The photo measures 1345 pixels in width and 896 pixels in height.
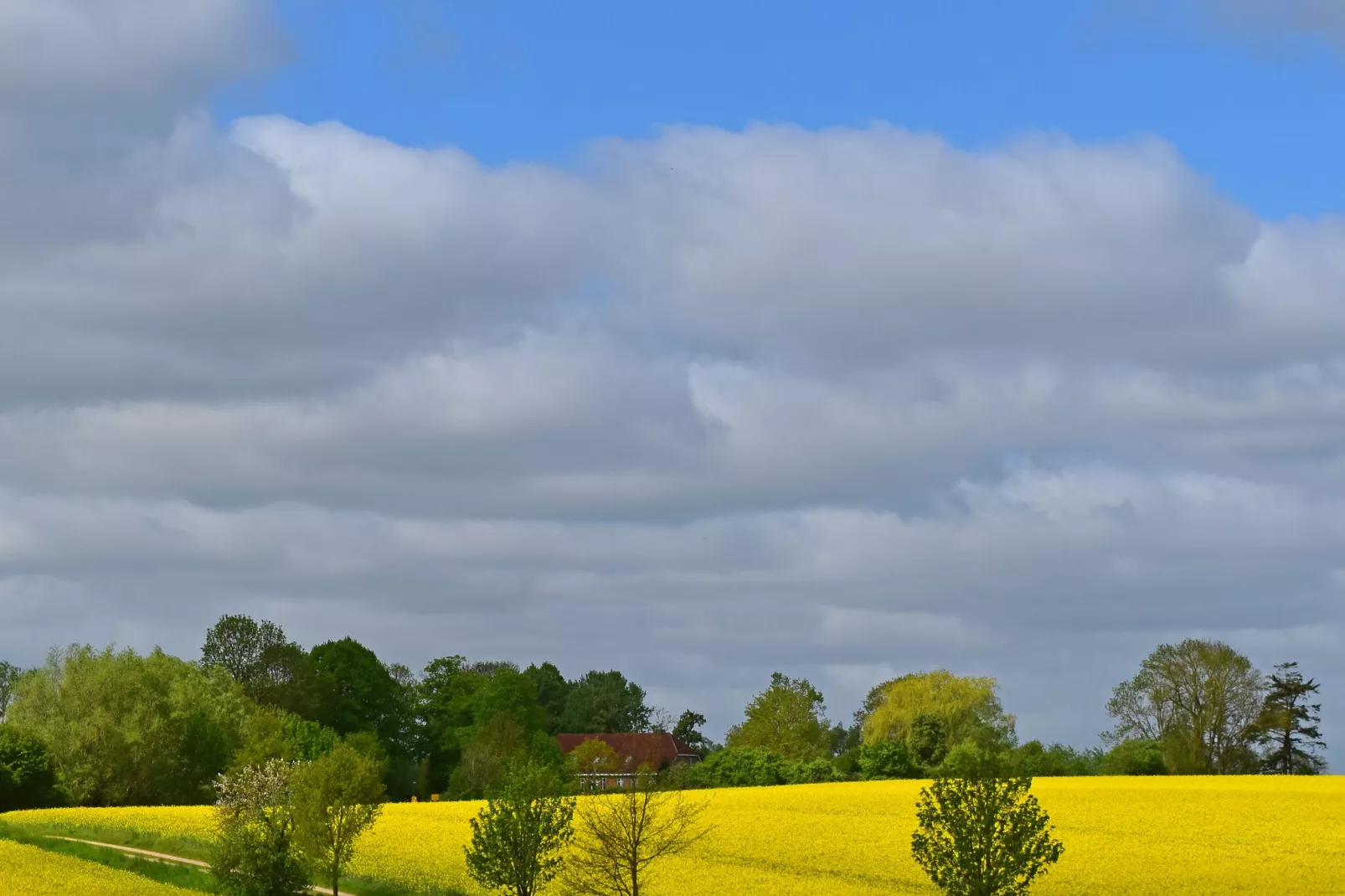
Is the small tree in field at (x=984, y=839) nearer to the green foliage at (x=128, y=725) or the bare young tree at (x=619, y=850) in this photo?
the bare young tree at (x=619, y=850)

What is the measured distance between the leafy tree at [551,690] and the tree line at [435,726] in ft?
70.1

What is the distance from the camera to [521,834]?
49156mm

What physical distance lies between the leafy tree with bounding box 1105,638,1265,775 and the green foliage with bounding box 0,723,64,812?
7353 cm

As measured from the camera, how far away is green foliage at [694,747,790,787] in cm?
9688

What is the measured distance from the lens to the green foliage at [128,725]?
311 ft

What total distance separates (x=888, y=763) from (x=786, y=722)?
1030 inches

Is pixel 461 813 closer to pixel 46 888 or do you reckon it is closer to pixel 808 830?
pixel 808 830

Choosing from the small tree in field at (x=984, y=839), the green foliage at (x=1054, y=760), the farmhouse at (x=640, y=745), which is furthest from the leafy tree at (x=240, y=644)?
the small tree in field at (x=984, y=839)

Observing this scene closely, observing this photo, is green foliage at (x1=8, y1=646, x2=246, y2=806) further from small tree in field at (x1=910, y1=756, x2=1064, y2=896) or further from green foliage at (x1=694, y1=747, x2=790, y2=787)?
small tree in field at (x1=910, y1=756, x2=1064, y2=896)

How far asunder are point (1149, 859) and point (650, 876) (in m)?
19.0

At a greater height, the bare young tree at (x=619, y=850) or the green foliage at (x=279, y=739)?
the green foliage at (x=279, y=739)

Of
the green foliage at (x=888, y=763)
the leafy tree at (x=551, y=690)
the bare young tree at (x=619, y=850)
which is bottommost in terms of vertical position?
the bare young tree at (x=619, y=850)

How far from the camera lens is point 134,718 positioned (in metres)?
96.0

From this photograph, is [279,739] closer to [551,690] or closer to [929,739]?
[929,739]
